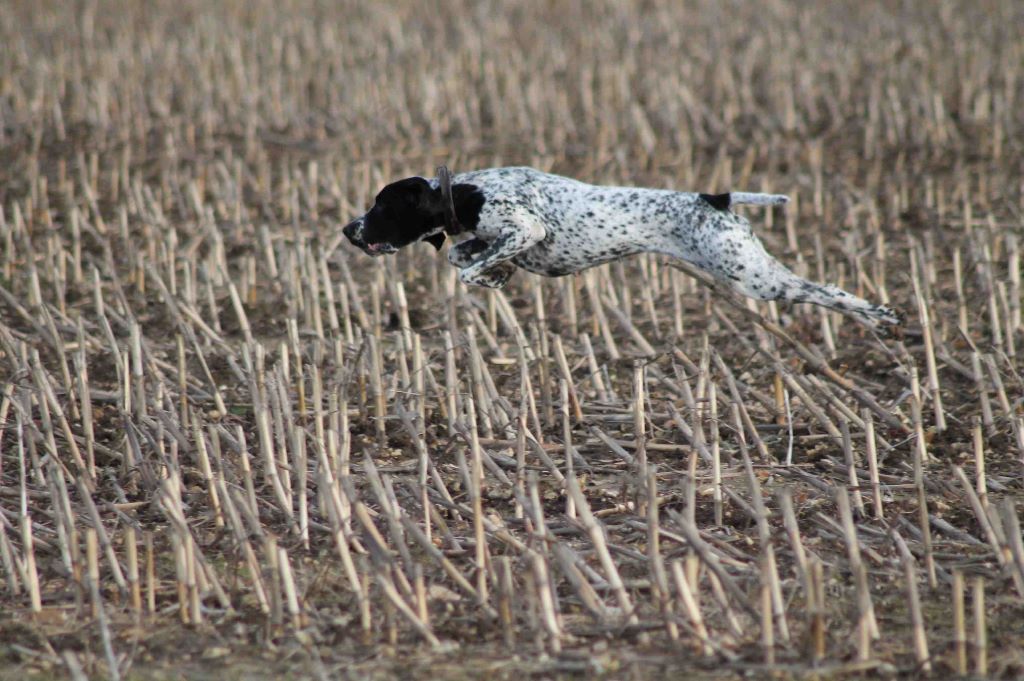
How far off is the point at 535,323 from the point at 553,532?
93.9 inches

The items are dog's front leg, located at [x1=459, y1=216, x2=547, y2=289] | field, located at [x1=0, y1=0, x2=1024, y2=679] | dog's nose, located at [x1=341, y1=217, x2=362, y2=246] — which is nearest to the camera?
field, located at [x1=0, y1=0, x2=1024, y2=679]

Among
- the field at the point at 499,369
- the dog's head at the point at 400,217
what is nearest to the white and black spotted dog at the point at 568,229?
the dog's head at the point at 400,217

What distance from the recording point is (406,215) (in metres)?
5.57

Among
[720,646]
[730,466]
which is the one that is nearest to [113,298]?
[730,466]

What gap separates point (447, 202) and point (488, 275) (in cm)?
35

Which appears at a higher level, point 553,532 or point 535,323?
point 535,323

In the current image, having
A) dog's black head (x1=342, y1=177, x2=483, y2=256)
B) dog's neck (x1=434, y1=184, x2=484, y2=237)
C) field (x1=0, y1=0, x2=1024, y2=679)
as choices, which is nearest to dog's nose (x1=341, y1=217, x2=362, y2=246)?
dog's black head (x1=342, y1=177, x2=483, y2=256)

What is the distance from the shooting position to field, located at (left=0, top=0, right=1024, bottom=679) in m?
4.52

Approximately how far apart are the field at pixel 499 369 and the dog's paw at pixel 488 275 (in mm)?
589

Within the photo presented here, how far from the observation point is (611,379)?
731cm

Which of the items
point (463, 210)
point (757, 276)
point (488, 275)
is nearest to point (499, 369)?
point (488, 275)

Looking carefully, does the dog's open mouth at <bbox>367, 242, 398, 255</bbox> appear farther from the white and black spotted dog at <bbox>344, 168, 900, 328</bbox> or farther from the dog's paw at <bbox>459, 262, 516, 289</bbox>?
the dog's paw at <bbox>459, 262, 516, 289</bbox>

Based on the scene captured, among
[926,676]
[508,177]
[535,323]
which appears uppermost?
[508,177]

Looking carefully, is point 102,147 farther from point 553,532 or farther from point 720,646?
point 720,646
